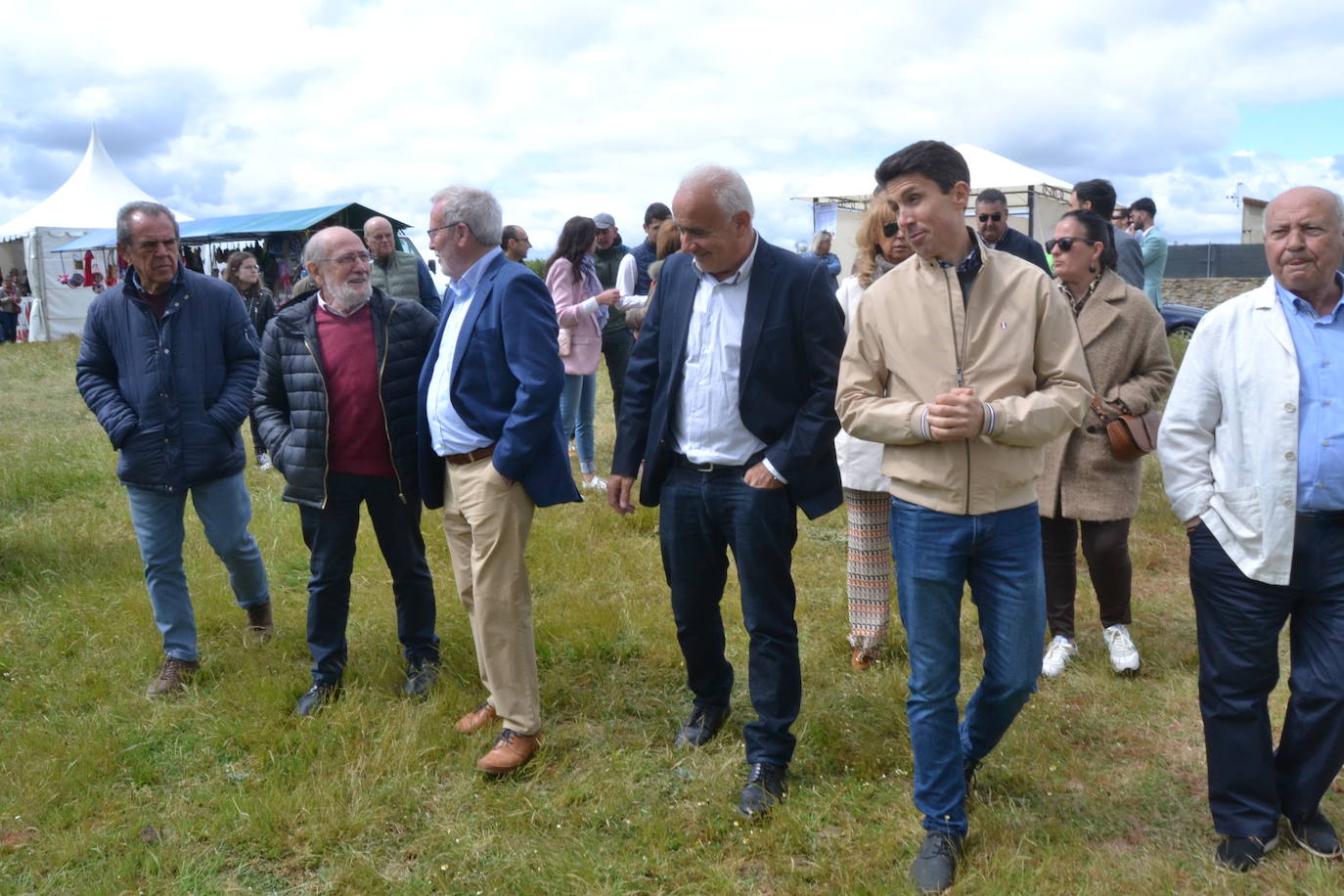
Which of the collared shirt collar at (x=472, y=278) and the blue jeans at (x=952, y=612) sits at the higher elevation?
the collared shirt collar at (x=472, y=278)

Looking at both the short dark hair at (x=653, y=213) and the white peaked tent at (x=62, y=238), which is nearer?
the short dark hair at (x=653, y=213)

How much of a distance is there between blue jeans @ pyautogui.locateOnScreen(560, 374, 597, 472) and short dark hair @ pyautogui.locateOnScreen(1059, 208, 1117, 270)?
14.1 feet

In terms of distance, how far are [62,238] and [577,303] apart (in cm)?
2185

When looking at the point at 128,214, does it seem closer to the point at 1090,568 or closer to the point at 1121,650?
the point at 1090,568

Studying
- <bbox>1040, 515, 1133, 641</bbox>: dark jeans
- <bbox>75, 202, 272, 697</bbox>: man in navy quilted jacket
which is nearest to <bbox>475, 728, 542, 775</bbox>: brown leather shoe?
<bbox>75, 202, 272, 697</bbox>: man in navy quilted jacket

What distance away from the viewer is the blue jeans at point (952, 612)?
3.12m

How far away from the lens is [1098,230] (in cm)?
463

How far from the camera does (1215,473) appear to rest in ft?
10.7

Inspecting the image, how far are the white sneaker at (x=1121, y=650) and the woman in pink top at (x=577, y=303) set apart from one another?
13.6 ft

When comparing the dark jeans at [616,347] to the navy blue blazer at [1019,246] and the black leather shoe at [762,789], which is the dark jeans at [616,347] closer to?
the navy blue blazer at [1019,246]

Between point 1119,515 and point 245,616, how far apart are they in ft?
14.7

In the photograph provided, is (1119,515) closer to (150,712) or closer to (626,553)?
(626,553)

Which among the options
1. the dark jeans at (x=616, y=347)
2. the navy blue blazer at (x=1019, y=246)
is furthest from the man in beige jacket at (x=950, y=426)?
the dark jeans at (x=616, y=347)

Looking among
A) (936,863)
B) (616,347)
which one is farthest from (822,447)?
(616,347)
